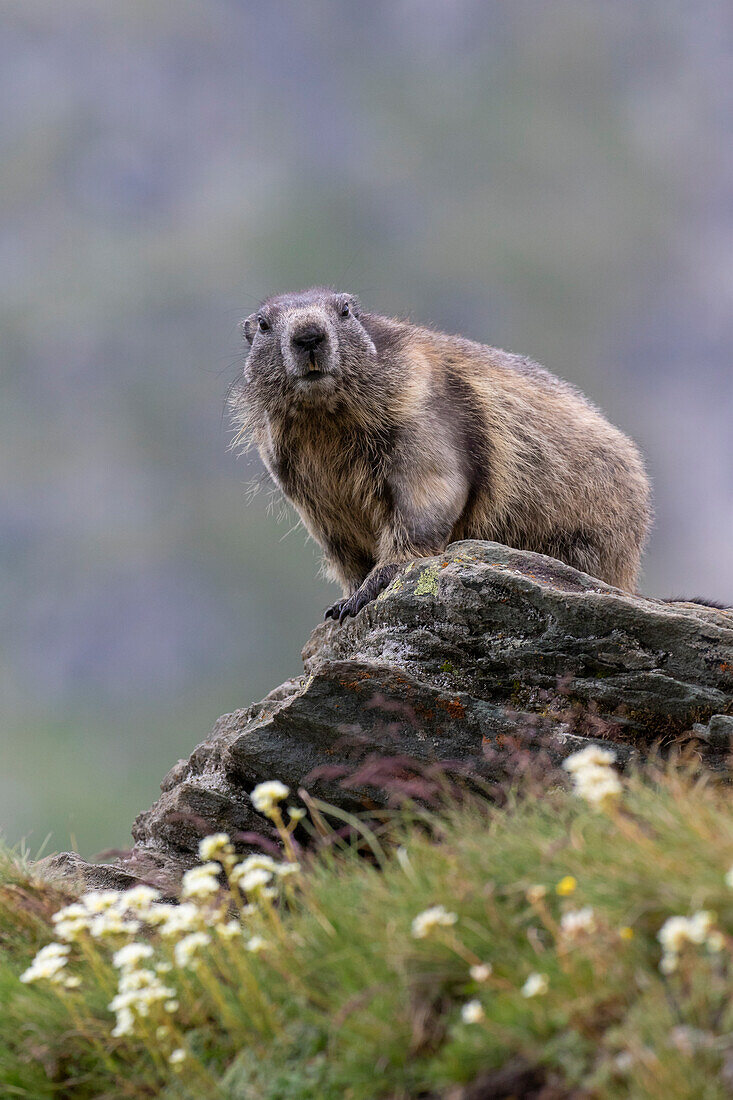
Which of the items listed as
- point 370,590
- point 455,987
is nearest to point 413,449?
point 370,590

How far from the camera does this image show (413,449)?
32.5ft

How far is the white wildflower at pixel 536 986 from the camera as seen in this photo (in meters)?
3.78

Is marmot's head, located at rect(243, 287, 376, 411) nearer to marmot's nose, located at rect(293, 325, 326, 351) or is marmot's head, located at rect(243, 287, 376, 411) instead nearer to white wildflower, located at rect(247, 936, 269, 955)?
marmot's nose, located at rect(293, 325, 326, 351)

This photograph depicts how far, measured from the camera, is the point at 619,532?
1101cm

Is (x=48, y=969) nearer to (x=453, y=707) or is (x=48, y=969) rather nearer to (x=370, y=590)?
(x=453, y=707)

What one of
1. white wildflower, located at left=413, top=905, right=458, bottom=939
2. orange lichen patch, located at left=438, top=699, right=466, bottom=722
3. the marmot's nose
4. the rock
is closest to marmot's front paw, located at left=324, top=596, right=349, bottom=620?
the rock

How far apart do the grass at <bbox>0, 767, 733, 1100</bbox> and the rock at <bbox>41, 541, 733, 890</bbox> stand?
2.25m

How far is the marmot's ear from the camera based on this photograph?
10617 millimetres

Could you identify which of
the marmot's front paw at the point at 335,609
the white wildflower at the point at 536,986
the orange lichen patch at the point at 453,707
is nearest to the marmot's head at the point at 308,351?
the marmot's front paw at the point at 335,609

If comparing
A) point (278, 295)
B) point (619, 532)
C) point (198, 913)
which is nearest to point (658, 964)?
point (198, 913)


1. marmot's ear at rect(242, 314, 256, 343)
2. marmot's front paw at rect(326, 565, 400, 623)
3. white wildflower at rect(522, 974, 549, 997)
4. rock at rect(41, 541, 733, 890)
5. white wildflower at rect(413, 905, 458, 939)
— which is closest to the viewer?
white wildflower at rect(522, 974, 549, 997)

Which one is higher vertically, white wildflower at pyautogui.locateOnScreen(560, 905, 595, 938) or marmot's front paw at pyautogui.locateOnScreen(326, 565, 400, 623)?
marmot's front paw at pyautogui.locateOnScreen(326, 565, 400, 623)

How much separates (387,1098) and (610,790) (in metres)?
1.56

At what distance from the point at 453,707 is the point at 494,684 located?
395 millimetres
